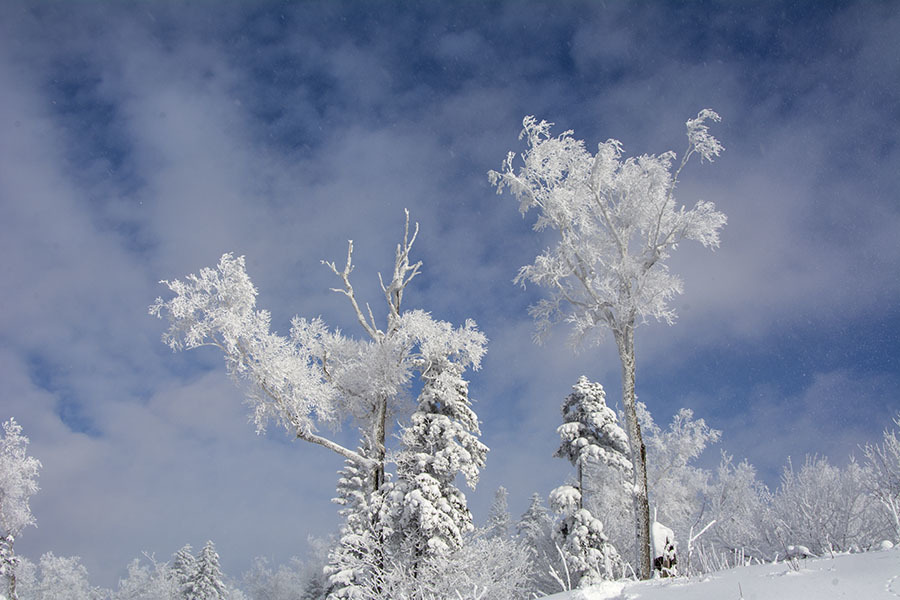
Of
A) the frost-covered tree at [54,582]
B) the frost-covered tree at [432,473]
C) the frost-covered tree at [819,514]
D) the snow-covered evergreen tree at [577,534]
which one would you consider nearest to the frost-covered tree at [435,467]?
the frost-covered tree at [432,473]

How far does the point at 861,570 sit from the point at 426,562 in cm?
1448

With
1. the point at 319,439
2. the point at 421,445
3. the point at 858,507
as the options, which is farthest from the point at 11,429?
the point at 858,507

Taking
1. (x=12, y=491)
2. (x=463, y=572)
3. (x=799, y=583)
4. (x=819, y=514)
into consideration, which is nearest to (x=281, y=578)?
(x=12, y=491)

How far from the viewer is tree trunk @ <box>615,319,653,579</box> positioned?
12375 mm

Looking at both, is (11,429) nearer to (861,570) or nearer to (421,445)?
(421,445)

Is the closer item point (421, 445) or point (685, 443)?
point (421, 445)

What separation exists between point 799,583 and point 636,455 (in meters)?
10.5

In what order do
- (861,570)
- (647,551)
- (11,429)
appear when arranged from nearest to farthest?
(861,570) < (647,551) < (11,429)

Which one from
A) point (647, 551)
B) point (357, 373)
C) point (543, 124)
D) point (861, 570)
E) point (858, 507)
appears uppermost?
point (543, 124)

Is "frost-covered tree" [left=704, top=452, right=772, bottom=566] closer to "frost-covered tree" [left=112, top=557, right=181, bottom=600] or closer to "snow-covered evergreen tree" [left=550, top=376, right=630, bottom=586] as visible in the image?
"snow-covered evergreen tree" [left=550, top=376, right=630, bottom=586]

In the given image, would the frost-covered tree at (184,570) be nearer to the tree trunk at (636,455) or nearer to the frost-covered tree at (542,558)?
the frost-covered tree at (542,558)

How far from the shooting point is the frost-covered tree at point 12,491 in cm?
2766

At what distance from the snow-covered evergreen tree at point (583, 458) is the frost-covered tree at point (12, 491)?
26146mm

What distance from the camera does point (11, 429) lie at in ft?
94.1
